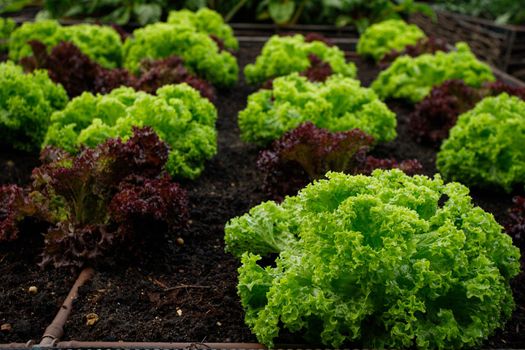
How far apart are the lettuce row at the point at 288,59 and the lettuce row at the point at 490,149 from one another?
9.17 ft

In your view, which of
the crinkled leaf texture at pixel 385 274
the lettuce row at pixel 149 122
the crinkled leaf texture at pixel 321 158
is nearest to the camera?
the crinkled leaf texture at pixel 385 274

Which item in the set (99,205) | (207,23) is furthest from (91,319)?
(207,23)

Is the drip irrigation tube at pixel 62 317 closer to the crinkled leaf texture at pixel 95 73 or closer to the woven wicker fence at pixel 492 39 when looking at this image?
the crinkled leaf texture at pixel 95 73

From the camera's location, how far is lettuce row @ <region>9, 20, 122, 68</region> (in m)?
8.47

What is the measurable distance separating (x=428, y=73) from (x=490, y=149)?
9.26 ft

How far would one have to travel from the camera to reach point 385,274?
3102 millimetres

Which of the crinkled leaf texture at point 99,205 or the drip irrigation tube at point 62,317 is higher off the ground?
the crinkled leaf texture at point 99,205

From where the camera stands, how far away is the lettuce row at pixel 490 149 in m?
5.60

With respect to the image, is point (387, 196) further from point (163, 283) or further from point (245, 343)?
point (163, 283)

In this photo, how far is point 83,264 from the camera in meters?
4.27

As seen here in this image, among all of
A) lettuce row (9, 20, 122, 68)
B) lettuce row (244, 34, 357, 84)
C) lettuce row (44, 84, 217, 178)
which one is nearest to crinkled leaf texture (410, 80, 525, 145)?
lettuce row (244, 34, 357, 84)

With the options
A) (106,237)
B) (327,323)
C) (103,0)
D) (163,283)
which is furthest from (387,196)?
(103,0)

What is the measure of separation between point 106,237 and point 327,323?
1.80 metres

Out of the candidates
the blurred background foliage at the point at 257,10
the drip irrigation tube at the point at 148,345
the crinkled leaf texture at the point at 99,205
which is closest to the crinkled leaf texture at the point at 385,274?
the drip irrigation tube at the point at 148,345
